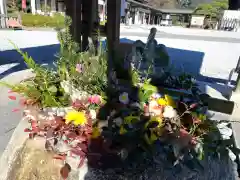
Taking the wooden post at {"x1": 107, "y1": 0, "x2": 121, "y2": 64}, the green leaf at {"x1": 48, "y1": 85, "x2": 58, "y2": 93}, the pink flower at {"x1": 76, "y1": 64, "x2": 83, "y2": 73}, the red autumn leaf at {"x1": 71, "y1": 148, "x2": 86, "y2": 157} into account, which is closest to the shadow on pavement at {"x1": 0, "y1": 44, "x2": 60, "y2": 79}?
the wooden post at {"x1": 107, "y1": 0, "x2": 121, "y2": 64}

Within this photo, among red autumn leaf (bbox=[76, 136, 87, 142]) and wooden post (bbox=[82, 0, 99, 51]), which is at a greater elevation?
wooden post (bbox=[82, 0, 99, 51])

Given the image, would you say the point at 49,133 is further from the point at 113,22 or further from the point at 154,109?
the point at 113,22

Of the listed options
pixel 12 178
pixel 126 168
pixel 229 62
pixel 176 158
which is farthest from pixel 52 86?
pixel 229 62

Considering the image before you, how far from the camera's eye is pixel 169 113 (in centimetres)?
86

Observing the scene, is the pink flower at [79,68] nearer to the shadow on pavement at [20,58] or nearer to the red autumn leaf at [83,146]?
the red autumn leaf at [83,146]

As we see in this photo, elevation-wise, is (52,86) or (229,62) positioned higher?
(52,86)

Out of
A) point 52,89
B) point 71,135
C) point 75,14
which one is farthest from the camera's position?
point 75,14

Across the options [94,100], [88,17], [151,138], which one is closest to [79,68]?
[94,100]

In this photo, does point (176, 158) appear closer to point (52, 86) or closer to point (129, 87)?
point (129, 87)

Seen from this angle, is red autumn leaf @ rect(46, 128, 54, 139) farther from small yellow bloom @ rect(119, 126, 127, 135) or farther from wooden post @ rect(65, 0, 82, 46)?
wooden post @ rect(65, 0, 82, 46)

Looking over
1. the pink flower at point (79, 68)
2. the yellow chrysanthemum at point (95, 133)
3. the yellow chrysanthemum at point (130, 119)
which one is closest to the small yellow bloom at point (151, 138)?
the yellow chrysanthemum at point (130, 119)

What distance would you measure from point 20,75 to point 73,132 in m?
1.12

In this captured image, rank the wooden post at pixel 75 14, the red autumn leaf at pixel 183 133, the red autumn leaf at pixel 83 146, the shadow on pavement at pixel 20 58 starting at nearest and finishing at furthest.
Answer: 1. the red autumn leaf at pixel 183 133
2. the red autumn leaf at pixel 83 146
3. the wooden post at pixel 75 14
4. the shadow on pavement at pixel 20 58

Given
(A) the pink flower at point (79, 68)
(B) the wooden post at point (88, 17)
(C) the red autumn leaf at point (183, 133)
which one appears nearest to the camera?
(C) the red autumn leaf at point (183, 133)
